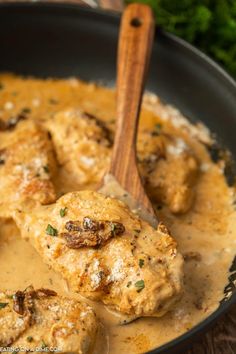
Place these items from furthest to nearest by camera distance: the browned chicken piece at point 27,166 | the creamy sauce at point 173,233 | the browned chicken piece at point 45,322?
the browned chicken piece at point 27,166 → the creamy sauce at point 173,233 → the browned chicken piece at point 45,322

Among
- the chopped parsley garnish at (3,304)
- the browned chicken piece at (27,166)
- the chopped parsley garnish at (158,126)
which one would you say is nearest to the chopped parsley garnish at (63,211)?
the browned chicken piece at (27,166)

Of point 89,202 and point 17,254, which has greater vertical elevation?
point 89,202

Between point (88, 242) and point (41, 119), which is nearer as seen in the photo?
point (88, 242)

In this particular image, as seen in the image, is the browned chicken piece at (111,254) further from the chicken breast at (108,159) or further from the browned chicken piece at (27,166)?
the chicken breast at (108,159)

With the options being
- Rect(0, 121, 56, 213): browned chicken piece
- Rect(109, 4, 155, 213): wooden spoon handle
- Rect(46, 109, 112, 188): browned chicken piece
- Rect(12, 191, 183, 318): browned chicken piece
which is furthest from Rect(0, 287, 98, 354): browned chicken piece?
Rect(46, 109, 112, 188): browned chicken piece

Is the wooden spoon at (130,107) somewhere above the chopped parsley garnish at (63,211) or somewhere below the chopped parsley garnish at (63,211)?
above

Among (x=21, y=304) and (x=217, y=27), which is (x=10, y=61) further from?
(x=21, y=304)

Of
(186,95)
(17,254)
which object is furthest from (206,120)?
(17,254)

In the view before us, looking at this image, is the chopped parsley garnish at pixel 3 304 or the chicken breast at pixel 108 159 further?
the chicken breast at pixel 108 159

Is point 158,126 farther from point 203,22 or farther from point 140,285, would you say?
point 140,285
